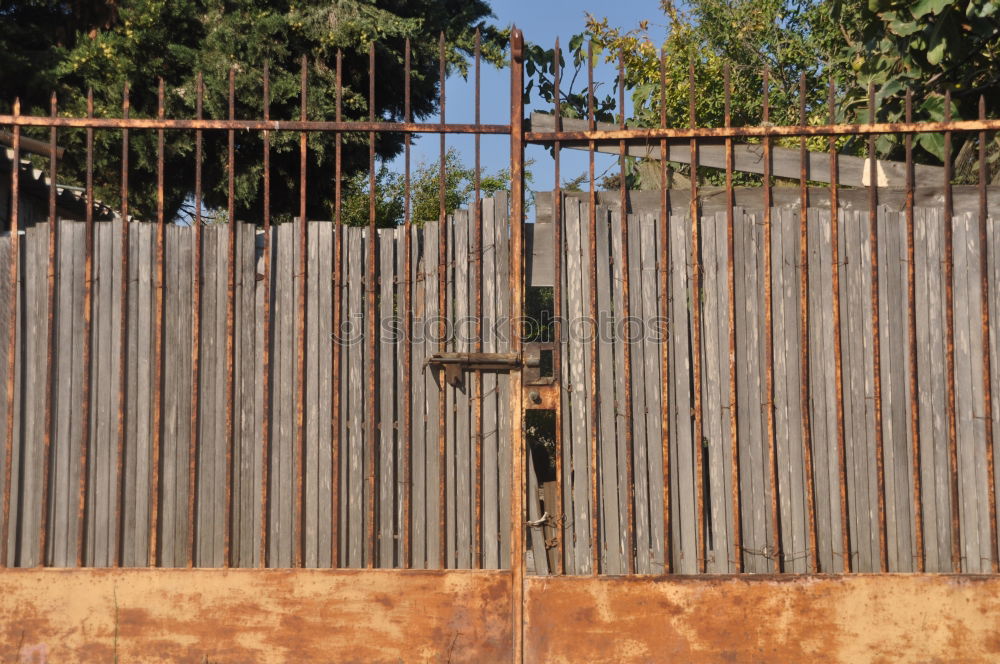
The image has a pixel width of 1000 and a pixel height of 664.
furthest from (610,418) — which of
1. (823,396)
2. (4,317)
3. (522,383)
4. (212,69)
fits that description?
(212,69)

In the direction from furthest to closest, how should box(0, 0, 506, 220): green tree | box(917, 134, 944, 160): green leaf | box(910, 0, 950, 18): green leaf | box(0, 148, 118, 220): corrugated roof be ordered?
box(0, 0, 506, 220): green tree → box(0, 148, 118, 220): corrugated roof → box(910, 0, 950, 18): green leaf → box(917, 134, 944, 160): green leaf

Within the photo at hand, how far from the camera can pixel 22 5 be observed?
14.2 m

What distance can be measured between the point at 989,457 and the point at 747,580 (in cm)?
133

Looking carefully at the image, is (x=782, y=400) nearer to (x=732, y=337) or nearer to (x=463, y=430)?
(x=732, y=337)

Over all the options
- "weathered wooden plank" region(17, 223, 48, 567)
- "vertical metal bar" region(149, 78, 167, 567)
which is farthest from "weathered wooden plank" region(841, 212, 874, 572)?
"weathered wooden plank" region(17, 223, 48, 567)

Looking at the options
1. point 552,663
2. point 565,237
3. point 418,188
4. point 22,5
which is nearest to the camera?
point 552,663

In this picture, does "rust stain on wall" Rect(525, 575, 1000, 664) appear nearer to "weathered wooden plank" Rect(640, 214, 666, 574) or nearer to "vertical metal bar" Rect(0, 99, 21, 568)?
"weathered wooden plank" Rect(640, 214, 666, 574)

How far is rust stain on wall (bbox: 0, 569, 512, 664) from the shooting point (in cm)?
429

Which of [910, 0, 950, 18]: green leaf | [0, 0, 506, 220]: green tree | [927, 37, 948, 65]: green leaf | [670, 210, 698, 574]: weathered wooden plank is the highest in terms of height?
[0, 0, 506, 220]: green tree

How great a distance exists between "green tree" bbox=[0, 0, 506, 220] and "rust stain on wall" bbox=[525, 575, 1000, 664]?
28.3 feet

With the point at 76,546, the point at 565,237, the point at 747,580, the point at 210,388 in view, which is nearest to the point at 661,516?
the point at 747,580

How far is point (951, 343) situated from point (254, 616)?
12.0 ft

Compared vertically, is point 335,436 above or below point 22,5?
below

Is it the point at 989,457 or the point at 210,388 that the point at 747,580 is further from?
the point at 210,388
